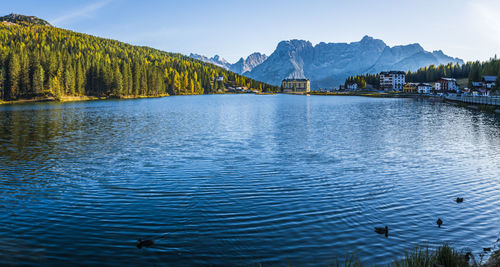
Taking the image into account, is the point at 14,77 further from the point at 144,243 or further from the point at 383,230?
the point at 383,230

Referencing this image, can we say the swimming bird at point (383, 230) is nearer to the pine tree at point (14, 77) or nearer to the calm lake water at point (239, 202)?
the calm lake water at point (239, 202)

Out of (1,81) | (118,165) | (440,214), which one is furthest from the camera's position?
(1,81)

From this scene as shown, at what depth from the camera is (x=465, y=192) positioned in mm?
19625

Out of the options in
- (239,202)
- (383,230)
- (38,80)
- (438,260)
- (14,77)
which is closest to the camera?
(438,260)

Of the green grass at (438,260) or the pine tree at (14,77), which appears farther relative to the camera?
the pine tree at (14,77)

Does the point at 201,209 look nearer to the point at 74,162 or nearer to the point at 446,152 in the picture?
the point at 74,162

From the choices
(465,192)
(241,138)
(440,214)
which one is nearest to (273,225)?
(440,214)

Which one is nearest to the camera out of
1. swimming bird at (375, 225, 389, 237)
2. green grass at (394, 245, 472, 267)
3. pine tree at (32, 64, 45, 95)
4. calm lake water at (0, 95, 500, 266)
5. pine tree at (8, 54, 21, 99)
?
green grass at (394, 245, 472, 267)

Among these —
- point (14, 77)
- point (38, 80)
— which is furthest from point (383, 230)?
point (14, 77)

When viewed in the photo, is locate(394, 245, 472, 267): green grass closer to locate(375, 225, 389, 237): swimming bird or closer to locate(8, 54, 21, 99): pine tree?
locate(375, 225, 389, 237): swimming bird

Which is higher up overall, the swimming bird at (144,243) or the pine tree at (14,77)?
the pine tree at (14,77)

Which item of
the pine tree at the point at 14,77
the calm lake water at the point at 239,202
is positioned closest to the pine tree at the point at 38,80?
the pine tree at the point at 14,77

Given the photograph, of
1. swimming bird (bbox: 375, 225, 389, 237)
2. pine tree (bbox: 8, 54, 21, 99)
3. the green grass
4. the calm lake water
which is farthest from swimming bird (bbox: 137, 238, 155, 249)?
pine tree (bbox: 8, 54, 21, 99)

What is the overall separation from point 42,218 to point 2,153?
21.5 m
